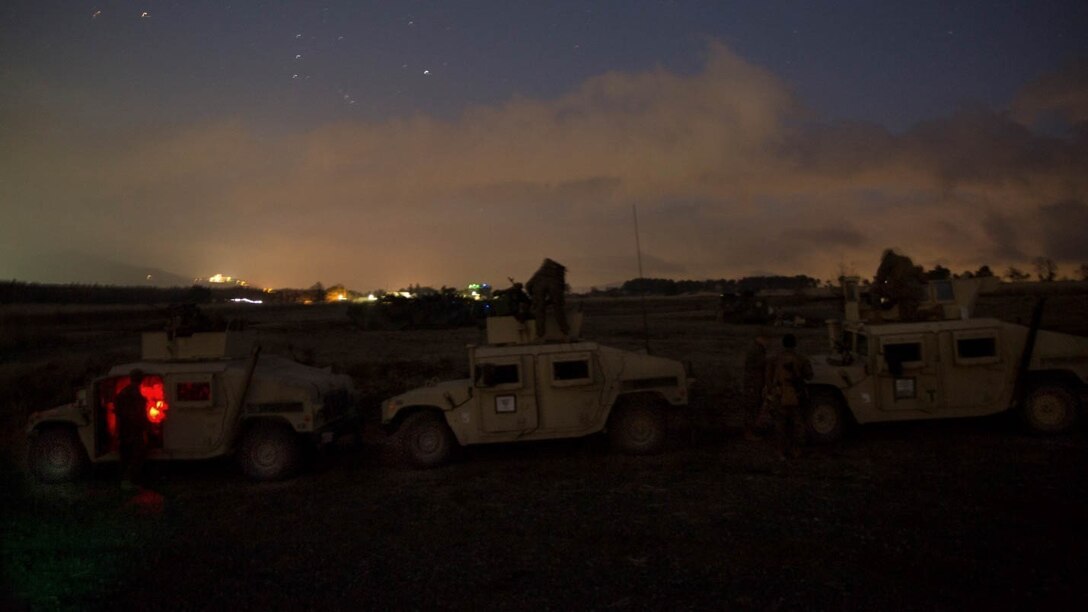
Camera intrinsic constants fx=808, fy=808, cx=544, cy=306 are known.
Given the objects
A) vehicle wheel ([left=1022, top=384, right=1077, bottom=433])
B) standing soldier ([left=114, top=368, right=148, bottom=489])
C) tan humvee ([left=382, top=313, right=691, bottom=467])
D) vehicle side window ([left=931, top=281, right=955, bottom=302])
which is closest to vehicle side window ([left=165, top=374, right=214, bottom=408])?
standing soldier ([left=114, top=368, right=148, bottom=489])

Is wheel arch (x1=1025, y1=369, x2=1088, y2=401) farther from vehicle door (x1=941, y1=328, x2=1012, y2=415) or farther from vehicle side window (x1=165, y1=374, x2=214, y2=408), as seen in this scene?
vehicle side window (x1=165, y1=374, x2=214, y2=408)

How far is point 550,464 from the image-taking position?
1069 cm

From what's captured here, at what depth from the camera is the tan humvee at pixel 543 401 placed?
1057 cm

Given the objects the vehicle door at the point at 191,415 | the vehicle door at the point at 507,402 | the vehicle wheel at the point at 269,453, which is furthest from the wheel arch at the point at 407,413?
the vehicle door at the point at 191,415

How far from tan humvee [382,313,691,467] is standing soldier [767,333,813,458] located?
117cm

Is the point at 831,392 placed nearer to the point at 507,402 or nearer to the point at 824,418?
the point at 824,418

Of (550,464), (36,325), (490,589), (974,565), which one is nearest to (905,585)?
(974,565)

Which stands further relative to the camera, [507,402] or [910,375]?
[910,375]

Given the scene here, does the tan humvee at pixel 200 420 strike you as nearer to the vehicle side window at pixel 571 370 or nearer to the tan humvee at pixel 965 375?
the vehicle side window at pixel 571 370

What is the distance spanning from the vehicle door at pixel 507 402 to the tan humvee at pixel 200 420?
2.10 meters

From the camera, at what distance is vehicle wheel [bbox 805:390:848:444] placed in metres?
11.1

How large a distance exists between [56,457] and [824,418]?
33.7ft

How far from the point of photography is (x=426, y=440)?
10672 mm

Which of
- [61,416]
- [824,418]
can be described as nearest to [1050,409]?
[824,418]
